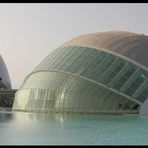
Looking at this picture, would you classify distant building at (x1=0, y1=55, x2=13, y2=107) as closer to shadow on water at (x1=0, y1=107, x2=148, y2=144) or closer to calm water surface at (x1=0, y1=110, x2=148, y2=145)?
shadow on water at (x1=0, y1=107, x2=148, y2=144)

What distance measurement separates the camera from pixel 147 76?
113ft

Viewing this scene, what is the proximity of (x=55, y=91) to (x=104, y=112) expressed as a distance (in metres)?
5.44

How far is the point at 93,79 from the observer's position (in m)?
34.8

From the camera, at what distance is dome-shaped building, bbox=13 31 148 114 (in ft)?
112

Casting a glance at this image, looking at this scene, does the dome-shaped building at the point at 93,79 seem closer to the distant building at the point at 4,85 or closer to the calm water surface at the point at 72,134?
the calm water surface at the point at 72,134

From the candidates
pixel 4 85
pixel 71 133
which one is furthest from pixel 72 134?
pixel 4 85

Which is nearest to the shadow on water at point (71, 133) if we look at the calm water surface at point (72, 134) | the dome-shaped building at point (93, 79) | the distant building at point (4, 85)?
the calm water surface at point (72, 134)

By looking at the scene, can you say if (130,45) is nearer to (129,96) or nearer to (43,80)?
(129,96)

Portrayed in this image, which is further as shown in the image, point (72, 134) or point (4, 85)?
point (4, 85)

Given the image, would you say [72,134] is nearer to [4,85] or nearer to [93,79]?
[93,79]

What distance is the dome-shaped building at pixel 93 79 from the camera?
112ft

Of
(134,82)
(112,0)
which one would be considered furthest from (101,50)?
(112,0)

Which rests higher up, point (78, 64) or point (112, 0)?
point (112, 0)

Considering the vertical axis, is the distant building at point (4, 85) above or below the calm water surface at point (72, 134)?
below
